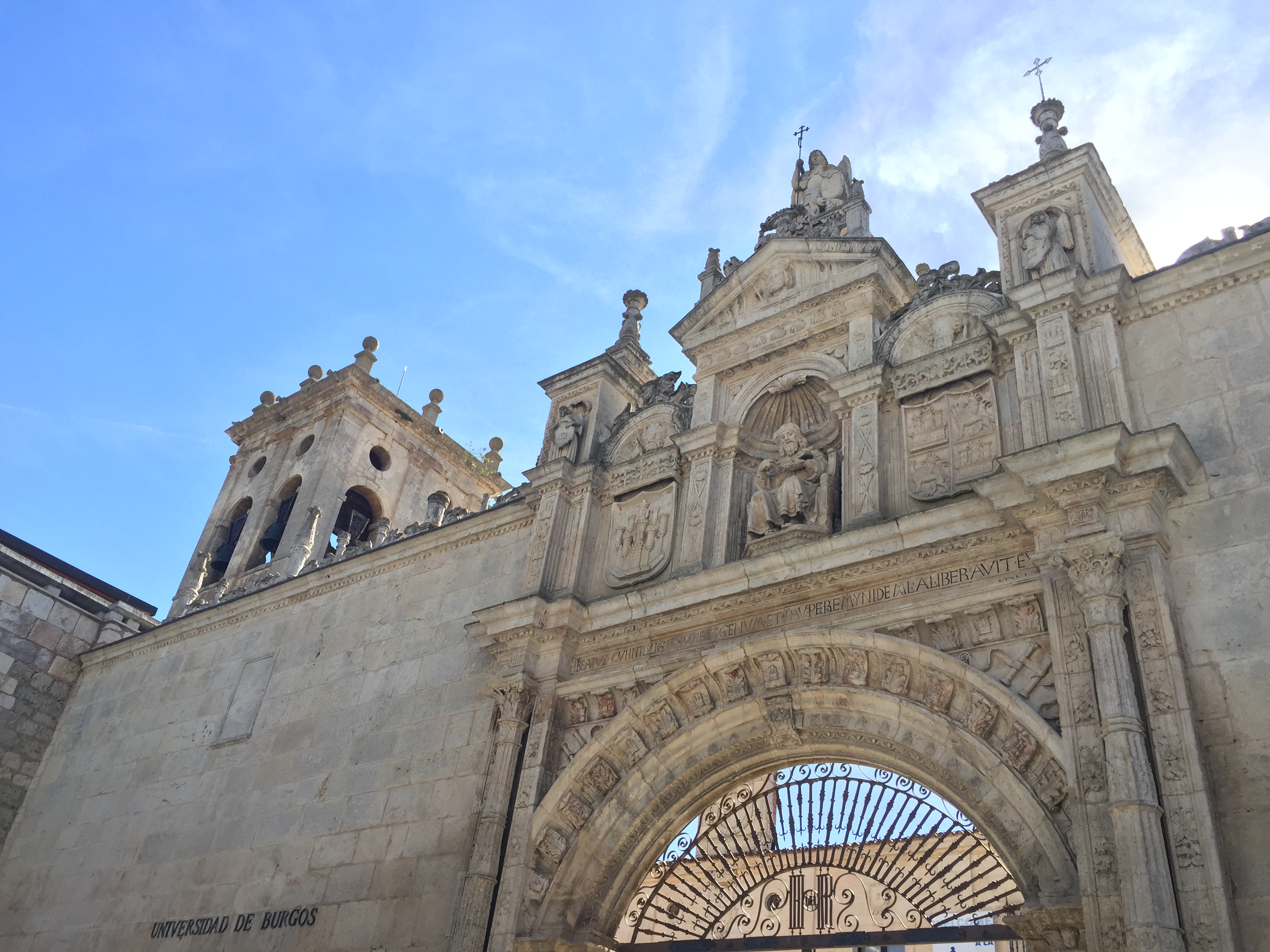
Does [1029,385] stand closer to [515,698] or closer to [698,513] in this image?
[698,513]

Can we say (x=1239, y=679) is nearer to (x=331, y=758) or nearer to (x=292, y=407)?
(x=331, y=758)

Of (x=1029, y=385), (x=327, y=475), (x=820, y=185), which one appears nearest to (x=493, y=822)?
(x=1029, y=385)

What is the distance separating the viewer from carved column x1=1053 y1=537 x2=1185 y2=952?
5.68 m

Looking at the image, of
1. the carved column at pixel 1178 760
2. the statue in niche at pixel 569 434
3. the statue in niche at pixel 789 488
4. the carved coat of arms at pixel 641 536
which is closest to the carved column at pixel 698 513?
the carved coat of arms at pixel 641 536

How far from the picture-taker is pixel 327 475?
22062mm

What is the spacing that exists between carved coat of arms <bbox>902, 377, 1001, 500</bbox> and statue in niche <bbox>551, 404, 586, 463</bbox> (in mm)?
3666

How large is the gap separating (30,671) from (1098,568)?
1414cm

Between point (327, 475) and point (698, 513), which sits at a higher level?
point (327, 475)

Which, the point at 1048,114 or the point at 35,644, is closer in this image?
the point at 1048,114

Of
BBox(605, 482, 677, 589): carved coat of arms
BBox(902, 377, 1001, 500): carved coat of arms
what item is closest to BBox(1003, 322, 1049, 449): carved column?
BBox(902, 377, 1001, 500): carved coat of arms

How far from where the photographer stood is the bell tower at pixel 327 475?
2175 cm

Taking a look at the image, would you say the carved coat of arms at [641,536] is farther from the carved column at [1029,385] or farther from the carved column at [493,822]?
the carved column at [1029,385]

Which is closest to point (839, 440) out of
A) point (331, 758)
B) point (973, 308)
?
point (973, 308)

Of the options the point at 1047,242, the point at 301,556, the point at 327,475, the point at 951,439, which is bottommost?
the point at 951,439
